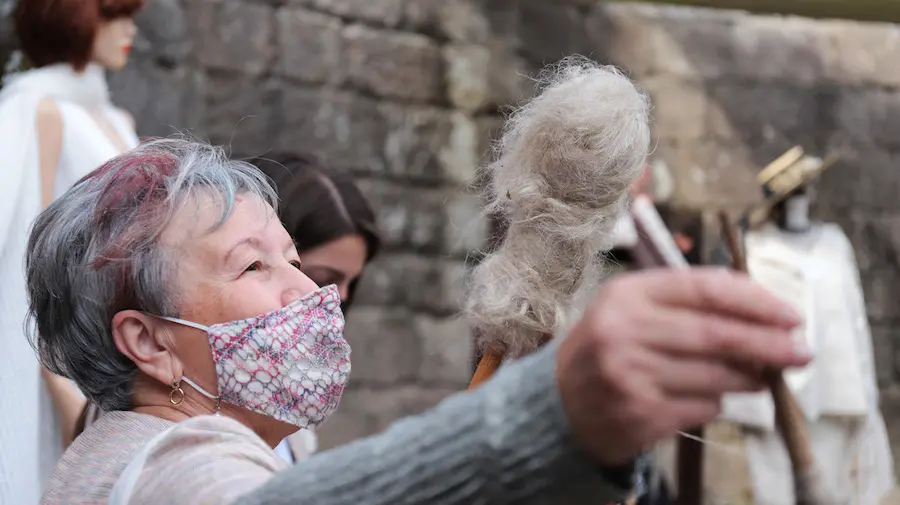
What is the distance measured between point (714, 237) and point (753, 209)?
1.01 meters

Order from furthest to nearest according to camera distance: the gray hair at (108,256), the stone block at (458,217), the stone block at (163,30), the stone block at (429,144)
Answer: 1. the stone block at (458,217)
2. the stone block at (429,144)
3. the stone block at (163,30)
4. the gray hair at (108,256)

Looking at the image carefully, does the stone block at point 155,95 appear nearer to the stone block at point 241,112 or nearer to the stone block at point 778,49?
the stone block at point 241,112

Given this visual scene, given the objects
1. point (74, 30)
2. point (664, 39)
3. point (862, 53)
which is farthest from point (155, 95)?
point (862, 53)

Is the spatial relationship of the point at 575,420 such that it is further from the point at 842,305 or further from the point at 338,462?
the point at 842,305

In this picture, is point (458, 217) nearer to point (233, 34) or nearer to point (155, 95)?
point (233, 34)

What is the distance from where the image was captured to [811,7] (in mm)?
6879

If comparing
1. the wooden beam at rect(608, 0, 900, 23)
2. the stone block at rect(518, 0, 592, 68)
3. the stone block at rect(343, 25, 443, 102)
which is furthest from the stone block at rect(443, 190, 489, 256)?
the wooden beam at rect(608, 0, 900, 23)

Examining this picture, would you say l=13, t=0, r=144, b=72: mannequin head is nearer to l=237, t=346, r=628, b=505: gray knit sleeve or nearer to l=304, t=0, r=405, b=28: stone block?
l=237, t=346, r=628, b=505: gray knit sleeve

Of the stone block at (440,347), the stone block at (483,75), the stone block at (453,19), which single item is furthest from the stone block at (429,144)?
the stone block at (440,347)

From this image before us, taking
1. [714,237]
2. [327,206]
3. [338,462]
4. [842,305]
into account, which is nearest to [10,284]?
[327,206]

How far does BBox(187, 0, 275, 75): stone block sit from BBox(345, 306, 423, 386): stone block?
1.23 meters

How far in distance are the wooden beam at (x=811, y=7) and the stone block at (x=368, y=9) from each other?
1534 mm

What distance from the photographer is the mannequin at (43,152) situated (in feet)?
7.88

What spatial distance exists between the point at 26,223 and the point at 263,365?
4.15ft
